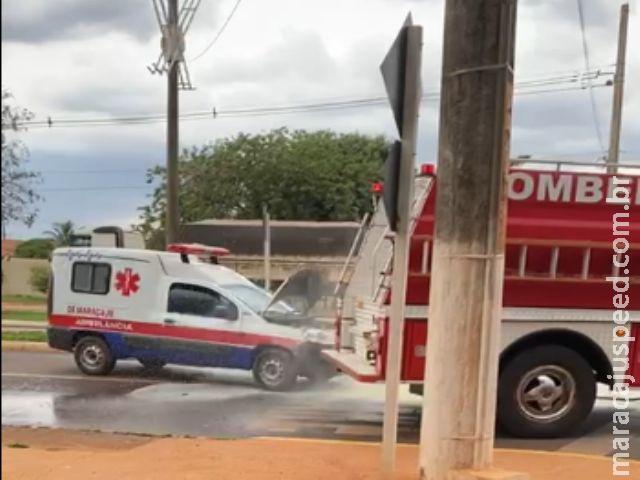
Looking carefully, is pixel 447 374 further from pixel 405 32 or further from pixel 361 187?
pixel 361 187

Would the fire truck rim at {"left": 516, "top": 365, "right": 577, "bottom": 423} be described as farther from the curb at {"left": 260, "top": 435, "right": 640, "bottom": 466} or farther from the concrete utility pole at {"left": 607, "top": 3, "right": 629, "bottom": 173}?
the concrete utility pole at {"left": 607, "top": 3, "right": 629, "bottom": 173}

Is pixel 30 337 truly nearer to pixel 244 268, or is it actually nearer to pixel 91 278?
pixel 91 278

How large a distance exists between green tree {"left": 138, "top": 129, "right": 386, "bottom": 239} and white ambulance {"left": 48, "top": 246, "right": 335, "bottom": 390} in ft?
54.3

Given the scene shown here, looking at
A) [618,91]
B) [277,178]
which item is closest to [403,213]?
[618,91]

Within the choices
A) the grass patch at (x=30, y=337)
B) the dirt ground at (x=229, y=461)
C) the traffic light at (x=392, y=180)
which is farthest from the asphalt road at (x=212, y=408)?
the traffic light at (x=392, y=180)

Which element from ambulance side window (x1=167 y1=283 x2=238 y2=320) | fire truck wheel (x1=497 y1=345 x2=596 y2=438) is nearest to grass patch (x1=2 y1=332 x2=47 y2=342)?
ambulance side window (x1=167 y1=283 x2=238 y2=320)

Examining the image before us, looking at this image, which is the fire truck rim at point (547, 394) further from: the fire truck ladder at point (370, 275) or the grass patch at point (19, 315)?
the grass patch at point (19, 315)

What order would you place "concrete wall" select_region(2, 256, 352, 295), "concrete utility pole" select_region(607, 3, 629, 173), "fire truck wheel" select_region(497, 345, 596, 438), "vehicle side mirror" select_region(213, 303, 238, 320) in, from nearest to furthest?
"concrete wall" select_region(2, 256, 352, 295) → "fire truck wheel" select_region(497, 345, 596, 438) → "vehicle side mirror" select_region(213, 303, 238, 320) → "concrete utility pole" select_region(607, 3, 629, 173)

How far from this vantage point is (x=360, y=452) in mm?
7309

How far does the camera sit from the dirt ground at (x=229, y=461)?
6.24m

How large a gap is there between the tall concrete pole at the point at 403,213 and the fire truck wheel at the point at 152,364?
7.73 m

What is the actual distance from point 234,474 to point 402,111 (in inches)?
114

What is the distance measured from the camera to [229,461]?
6.75m

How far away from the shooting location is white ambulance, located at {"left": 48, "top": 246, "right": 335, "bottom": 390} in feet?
39.0
